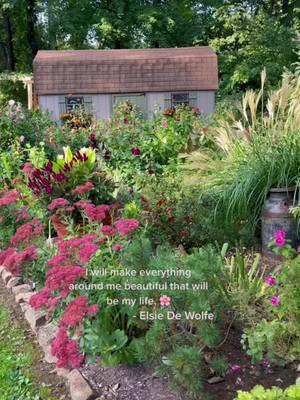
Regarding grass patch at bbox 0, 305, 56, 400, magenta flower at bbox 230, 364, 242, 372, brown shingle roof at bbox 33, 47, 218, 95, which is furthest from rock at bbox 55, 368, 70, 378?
brown shingle roof at bbox 33, 47, 218, 95

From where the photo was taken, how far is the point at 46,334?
128 inches

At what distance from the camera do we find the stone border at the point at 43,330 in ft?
8.43

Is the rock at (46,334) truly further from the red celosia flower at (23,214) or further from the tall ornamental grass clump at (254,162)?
the tall ornamental grass clump at (254,162)

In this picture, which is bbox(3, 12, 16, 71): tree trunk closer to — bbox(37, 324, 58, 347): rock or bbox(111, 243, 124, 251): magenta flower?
bbox(37, 324, 58, 347): rock

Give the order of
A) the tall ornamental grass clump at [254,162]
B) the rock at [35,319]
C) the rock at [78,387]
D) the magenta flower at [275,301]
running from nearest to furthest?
the rock at [78,387] → the magenta flower at [275,301] → the rock at [35,319] → the tall ornamental grass clump at [254,162]

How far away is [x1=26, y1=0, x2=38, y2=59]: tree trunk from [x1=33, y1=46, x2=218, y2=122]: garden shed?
23.5 feet

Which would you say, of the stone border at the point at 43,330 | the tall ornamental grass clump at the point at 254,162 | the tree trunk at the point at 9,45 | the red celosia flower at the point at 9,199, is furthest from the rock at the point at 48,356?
the tree trunk at the point at 9,45

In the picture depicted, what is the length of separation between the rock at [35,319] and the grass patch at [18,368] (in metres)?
0.08

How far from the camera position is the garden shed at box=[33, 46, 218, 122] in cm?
1631

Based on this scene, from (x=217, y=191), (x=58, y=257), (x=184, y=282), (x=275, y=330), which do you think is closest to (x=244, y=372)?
(x=275, y=330)

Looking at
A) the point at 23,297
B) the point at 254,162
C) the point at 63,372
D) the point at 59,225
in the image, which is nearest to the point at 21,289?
the point at 23,297

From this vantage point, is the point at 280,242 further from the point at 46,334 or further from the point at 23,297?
the point at 23,297

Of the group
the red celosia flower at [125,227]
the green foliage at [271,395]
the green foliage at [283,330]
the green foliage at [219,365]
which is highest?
the red celosia flower at [125,227]

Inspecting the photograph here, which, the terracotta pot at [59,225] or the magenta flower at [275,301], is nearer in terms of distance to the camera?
the magenta flower at [275,301]
